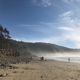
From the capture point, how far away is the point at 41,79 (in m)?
14.3

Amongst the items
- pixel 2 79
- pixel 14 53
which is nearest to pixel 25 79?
pixel 2 79

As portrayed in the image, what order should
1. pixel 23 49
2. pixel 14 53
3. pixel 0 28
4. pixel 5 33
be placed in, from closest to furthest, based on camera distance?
pixel 14 53
pixel 0 28
pixel 5 33
pixel 23 49

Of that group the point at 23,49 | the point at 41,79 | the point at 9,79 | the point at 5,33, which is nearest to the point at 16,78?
the point at 9,79

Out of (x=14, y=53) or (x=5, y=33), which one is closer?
(x=14, y=53)

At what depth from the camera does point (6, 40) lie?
8406 centimetres

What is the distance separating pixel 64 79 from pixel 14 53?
48.0 metres

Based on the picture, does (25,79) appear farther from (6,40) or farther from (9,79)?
(6,40)

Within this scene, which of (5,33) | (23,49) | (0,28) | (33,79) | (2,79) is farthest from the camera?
(23,49)

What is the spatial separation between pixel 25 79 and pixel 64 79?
3796 mm

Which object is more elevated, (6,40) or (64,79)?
(6,40)

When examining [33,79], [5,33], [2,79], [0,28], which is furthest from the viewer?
[5,33]

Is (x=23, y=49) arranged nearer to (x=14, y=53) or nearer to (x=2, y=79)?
(x=14, y=53)

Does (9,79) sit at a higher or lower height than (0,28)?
lower

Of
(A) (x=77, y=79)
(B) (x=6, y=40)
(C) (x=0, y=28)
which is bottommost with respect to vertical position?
(A) (x=77, y=79)
